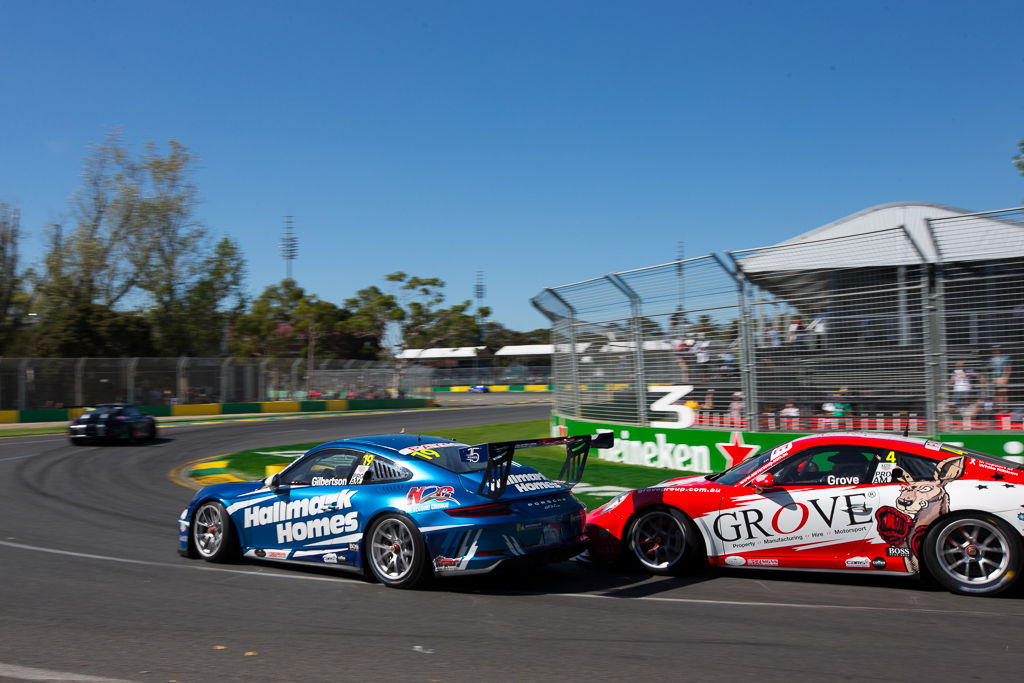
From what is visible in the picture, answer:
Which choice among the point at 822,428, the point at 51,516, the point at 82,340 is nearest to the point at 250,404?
the point at 82,340

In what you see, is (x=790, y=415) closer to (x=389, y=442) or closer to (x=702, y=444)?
(x=702, y=444)

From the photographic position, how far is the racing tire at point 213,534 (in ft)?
25.4

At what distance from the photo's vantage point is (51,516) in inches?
438

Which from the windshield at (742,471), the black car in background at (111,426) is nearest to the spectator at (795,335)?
the windshield at (742,471)

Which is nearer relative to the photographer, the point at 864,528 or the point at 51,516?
the point at 864,528

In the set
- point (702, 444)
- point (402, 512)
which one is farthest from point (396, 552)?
point (702, 444)

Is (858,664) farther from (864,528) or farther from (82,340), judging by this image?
(82,340)

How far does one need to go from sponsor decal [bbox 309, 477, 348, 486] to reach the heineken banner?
7549 mm

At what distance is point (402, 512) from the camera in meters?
6.64

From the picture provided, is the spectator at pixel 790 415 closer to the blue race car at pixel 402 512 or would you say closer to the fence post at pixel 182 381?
the blue race car at pixel 402 512

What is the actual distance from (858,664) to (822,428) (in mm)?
8500

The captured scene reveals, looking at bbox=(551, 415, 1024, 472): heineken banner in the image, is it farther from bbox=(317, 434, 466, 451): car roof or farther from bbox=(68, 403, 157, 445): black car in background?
bbox=(68, 403, 157, 445): black car in background

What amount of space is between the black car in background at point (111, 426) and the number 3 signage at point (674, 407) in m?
16.4

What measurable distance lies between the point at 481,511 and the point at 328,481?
1632 mm
